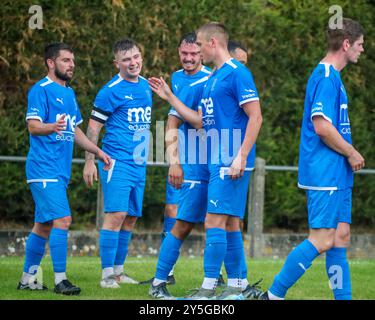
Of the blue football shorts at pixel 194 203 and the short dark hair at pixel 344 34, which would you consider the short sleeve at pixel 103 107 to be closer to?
the blue football shorts at pixel 194 203

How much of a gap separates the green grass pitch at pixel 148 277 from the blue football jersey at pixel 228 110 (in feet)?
4.95

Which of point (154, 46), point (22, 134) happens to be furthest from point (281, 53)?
point (22, 134)

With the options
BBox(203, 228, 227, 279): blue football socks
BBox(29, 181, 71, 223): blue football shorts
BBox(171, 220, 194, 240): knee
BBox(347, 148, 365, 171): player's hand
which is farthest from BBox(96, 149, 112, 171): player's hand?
BBox(347, 148, 365, 171): player's hand

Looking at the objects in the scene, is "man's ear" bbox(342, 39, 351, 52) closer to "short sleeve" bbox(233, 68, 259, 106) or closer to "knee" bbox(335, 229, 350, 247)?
"short sleeve" bbox(233, 68, 259, 106)

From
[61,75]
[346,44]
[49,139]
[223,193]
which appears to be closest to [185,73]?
[61,75]

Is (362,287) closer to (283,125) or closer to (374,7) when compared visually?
(283,125)

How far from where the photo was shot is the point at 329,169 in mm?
7984

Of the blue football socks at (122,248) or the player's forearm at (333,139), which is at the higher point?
the player's forearm at (333,139)

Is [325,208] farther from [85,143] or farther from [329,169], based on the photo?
[85,143]

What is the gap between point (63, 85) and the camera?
9438mm

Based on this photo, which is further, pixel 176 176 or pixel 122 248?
pixel 122 248

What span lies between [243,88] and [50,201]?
206 cm

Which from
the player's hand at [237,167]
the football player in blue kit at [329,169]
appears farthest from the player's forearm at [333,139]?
the player's hand at [237,167]

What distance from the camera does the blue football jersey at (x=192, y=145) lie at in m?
8.77
